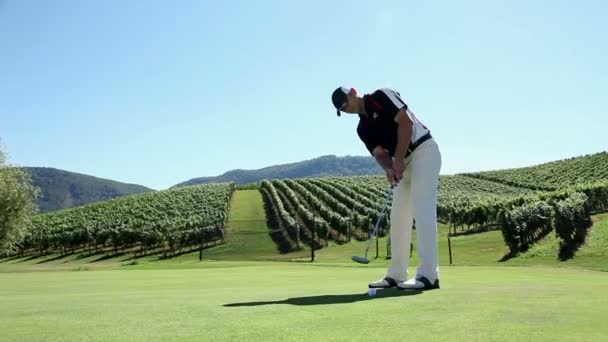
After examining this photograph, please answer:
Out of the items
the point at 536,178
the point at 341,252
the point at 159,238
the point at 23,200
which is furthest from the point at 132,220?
the point at 536,178

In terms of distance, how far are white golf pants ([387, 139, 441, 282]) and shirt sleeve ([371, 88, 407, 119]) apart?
464 millimetres

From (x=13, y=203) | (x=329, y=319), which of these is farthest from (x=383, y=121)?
(x=13, y=203)

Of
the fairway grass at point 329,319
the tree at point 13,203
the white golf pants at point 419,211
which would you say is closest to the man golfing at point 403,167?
the white golf pants at point 419,211

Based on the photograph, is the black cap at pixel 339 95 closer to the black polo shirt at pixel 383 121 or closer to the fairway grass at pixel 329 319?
the black polo shirt at pixel 383 121

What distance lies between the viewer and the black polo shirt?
5332 mm

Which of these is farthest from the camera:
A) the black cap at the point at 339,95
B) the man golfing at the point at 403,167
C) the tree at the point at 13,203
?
the tree at the point at 13,203

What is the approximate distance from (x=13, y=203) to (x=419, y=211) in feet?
136

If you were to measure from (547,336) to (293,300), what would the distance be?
2.11 m

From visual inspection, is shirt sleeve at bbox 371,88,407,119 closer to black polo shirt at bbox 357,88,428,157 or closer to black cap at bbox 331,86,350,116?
black polo shirt at bbox 357,88,428,157

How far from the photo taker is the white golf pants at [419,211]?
5.32m

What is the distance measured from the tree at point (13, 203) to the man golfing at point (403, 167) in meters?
40.4

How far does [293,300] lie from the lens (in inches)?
166

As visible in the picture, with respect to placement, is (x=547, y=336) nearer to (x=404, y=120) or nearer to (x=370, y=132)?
(x=404, y=120)

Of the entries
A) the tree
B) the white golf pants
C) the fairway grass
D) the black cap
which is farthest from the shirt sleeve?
the tree
